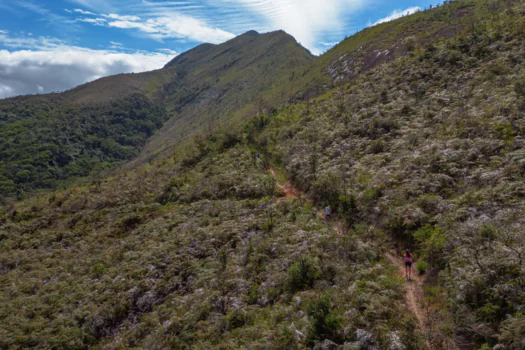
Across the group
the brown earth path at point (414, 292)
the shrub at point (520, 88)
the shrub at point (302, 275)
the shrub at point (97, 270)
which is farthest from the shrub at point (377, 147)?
the shrub at point (97, 270)

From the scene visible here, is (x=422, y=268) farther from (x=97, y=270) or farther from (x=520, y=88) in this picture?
(x=97, y=270)

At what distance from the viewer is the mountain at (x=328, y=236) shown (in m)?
9.38

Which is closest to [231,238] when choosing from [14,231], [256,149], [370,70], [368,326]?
[368,326]

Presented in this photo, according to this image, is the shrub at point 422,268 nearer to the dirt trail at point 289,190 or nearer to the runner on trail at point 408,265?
the runner on trail at point 408,265

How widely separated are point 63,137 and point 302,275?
162 m

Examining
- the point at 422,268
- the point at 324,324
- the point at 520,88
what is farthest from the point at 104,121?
the point at 422,268

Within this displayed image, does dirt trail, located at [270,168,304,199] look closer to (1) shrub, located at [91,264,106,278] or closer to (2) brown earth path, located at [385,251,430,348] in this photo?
(2) brown earth path, located at [385,251,430,348]

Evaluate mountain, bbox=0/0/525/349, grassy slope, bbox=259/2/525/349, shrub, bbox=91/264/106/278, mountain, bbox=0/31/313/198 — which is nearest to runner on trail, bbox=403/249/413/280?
mountain, bbox=0/0/525/349

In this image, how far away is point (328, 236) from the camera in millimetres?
14930

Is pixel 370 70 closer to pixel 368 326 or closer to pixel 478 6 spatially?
pixel 478 6

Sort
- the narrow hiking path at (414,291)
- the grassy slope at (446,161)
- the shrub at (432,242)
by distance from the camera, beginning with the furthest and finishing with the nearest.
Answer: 1. the shrub at (432,242)
2. the narrow hiking path at (414,291)
3. the grassy slope at (446,161)

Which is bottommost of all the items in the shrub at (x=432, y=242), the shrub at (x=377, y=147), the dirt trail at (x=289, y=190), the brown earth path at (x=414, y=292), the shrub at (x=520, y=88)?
the brown earth path at (x=414, y=292)

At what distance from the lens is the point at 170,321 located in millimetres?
12922

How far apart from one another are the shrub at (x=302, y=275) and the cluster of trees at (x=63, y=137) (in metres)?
119
